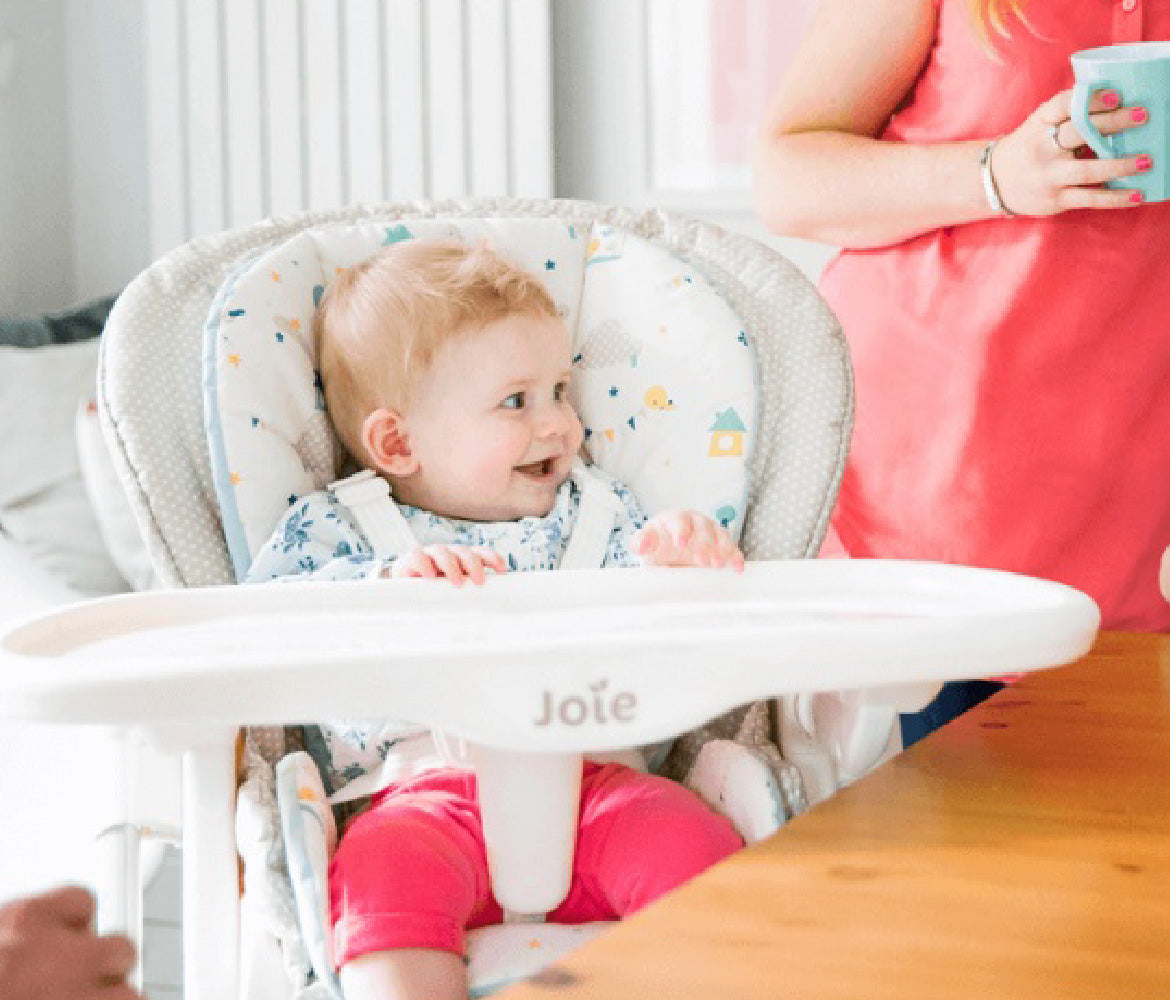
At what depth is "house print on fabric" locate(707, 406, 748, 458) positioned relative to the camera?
1.27 m

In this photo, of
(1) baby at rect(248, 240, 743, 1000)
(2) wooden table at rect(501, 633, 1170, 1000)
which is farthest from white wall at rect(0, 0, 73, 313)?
(2) wooden table at rect(501, 633, 1170, 1000)

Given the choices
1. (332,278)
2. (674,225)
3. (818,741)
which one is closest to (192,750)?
(818,741)

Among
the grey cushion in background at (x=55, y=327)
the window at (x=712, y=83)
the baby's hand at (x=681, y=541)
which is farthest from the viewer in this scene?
the window at (x=712, y=83)

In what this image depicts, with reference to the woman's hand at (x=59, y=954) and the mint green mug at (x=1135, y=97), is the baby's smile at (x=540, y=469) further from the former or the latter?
the woman's hand at (x=59, y=954)

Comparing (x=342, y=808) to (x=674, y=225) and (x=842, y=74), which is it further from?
(x=842, y=74)

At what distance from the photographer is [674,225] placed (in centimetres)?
142

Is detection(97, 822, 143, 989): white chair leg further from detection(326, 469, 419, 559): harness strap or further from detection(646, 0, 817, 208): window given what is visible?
detection(646, 0, 817, 208): window

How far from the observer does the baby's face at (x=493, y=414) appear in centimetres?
127

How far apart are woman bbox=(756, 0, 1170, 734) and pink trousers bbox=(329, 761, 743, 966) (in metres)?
0.41

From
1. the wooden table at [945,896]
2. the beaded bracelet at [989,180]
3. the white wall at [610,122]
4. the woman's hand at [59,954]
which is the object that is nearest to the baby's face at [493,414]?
the beaded bracelet at [989,180]

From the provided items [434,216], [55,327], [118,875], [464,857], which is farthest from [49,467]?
[464,857]

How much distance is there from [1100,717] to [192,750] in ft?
1.53

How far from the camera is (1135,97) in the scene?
41.7 inches

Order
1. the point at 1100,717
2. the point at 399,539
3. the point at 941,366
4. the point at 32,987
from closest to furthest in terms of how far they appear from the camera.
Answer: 1. the point at 32,987
2. the point at 1100,717
3. the point at 399,539
4. the point at 941,366
